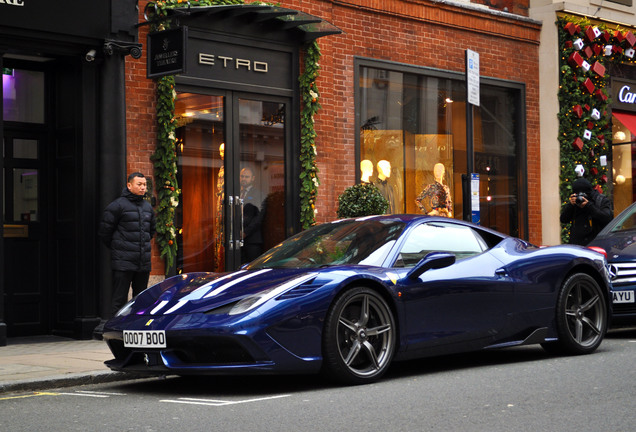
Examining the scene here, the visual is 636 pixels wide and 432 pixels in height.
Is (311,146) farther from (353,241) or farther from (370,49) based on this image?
(353,241)

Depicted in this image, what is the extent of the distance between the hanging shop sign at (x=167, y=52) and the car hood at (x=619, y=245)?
5392mm

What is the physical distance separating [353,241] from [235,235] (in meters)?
5.99

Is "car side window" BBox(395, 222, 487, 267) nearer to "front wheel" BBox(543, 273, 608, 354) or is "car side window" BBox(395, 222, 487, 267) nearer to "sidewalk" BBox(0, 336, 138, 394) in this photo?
"front wheel" BBox(543, 273, 608, 354)

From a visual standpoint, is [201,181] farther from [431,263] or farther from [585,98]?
[585,98]

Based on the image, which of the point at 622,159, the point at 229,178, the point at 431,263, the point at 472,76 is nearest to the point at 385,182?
the point at 229,178

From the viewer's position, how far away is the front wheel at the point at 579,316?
8828 millimetres

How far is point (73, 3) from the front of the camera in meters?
11.6

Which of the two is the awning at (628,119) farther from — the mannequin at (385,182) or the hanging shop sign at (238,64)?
the hanging shop sign at (238,64)

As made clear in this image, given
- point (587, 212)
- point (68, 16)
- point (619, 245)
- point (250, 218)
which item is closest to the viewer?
point (619, 245)

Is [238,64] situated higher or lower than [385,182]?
higher

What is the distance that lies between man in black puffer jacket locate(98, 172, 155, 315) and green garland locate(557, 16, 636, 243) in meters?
9.48

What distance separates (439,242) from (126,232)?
4.44 meters

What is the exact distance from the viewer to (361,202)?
13.8 metres

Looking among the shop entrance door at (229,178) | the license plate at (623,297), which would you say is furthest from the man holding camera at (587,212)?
the shop entrance door at (229,178)
